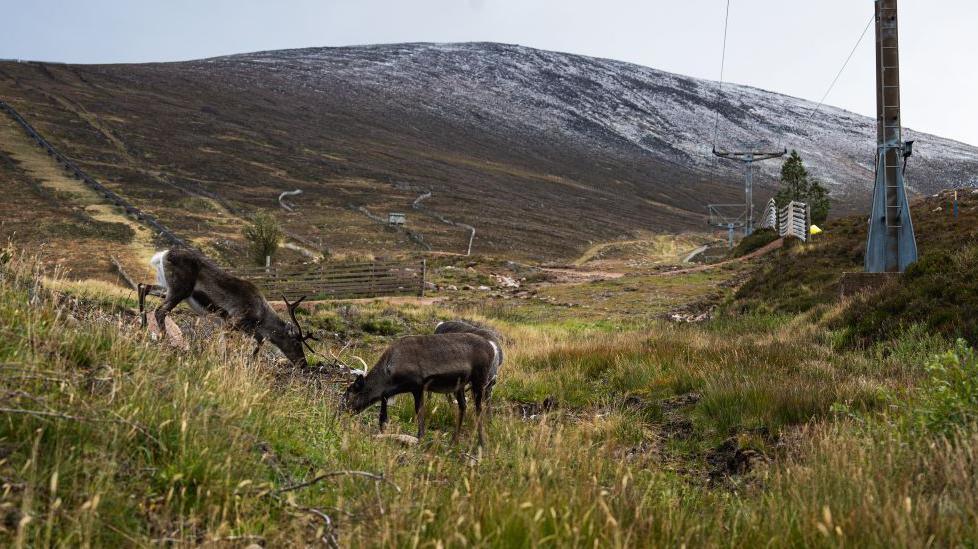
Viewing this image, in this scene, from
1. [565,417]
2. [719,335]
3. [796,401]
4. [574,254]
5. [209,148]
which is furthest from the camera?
[209,148]

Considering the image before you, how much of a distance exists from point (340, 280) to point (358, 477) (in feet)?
87.9

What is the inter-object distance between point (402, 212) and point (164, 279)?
54716 millimetres

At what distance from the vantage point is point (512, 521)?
3121 millimetres

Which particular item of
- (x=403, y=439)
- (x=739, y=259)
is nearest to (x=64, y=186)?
(x=739, y=259)

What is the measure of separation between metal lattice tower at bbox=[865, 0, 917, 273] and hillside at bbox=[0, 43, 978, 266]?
3817cm

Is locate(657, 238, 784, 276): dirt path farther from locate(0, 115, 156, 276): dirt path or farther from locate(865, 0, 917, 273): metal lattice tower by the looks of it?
locate(0, 115, 156, 276): dirt path

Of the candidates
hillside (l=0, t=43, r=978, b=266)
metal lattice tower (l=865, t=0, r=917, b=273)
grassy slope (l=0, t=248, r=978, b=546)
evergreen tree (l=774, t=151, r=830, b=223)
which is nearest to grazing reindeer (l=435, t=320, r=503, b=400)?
grassy slope (l=0, t=248, r=978, b=546)

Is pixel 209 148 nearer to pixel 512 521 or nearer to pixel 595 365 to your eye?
pixel 595 365

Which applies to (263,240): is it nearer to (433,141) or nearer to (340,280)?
(340,280)

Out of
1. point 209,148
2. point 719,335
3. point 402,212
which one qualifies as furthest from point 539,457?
point 209,148

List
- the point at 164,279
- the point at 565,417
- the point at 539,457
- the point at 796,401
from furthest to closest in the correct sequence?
the point at 164,279 → the point at 565,417 → the point at 796,401 → the point at 539,457

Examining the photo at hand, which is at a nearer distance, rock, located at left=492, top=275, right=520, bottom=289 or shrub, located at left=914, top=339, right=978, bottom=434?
shrub, located at left=914, top=339, right=978, bottom=434

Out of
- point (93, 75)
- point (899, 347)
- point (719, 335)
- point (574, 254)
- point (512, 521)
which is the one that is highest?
point (93, 75)

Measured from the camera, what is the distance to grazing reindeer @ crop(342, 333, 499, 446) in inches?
256
